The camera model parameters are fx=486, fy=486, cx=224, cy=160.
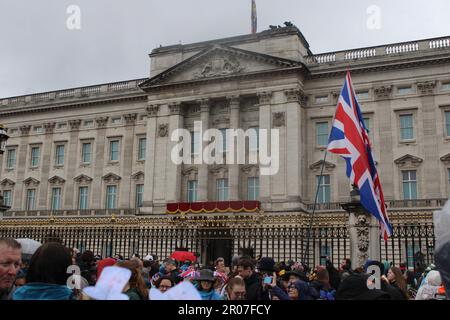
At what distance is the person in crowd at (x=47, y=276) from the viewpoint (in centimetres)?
358

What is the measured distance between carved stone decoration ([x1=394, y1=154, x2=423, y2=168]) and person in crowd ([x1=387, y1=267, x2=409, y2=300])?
29.1 m

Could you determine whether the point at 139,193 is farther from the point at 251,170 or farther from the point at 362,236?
the point at 362,236

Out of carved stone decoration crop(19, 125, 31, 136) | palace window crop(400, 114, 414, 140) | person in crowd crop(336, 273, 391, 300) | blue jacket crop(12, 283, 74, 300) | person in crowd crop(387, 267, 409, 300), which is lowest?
person in crowd crop(387, 267, 409, 300)

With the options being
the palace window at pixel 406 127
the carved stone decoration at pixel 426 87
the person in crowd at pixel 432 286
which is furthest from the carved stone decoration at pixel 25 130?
the person in crowd at pixel 432 286

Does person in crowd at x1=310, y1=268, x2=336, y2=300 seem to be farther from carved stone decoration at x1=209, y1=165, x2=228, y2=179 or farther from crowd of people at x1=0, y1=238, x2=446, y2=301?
carved stone decoration at x1=209, y1=165, x2=228, y2=179

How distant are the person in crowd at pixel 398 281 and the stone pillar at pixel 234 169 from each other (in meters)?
30.2

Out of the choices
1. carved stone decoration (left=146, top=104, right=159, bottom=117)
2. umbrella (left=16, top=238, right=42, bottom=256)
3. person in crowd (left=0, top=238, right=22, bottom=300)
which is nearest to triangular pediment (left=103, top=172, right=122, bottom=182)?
carved stone decoration (left=146, top=104, right=159, bottom=117)

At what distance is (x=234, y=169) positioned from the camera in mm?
38406

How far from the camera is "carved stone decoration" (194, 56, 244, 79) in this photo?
39.4m

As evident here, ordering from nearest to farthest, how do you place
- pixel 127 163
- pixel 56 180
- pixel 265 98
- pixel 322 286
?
pixel 322 286 → pixel 265 98 → pixel 127 163 → pixel 56 180

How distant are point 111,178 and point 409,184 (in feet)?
84.7

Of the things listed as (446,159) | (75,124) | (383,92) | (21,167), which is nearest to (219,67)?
(383,92)

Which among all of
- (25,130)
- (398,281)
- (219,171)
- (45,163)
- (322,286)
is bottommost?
(322,286)

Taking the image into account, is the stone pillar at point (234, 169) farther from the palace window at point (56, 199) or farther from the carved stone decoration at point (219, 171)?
the palace window at point (56, 199)
